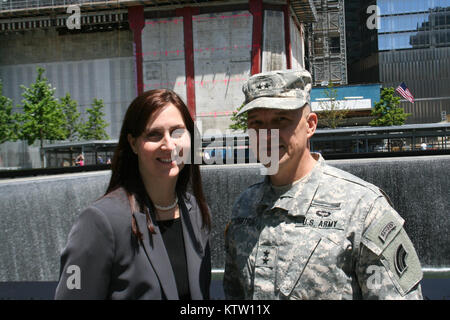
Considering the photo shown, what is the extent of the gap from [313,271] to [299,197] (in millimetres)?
393

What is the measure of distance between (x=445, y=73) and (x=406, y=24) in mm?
8180

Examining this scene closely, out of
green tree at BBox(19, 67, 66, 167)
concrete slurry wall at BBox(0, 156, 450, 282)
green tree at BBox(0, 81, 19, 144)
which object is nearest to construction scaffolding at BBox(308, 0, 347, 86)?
green tree at BBox(19, 67, 66, 167)

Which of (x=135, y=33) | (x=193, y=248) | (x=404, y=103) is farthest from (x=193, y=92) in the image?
(x=193, y=248)

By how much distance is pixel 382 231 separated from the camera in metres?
2.17

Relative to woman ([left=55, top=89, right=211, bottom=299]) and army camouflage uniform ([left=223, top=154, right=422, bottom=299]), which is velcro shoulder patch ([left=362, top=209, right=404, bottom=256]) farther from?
woman ([left=55, top=89, right=211, bottom=299])

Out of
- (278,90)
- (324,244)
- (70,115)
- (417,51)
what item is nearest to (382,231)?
(324,244)

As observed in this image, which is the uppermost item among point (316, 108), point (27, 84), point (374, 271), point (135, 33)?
point (135, 33)

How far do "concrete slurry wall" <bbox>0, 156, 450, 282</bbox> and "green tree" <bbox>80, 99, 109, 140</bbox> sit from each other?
3613 cm

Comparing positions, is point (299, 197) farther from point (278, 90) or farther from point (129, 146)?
point (129, 146)

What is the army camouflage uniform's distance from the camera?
7.14 ft

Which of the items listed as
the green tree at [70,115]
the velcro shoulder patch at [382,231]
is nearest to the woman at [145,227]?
the velcro shoulder patch at [382,231]
